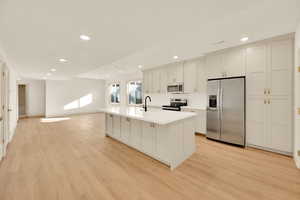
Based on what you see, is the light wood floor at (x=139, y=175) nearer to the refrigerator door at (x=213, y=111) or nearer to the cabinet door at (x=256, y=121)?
the cabinet door at (x=256, y=121)

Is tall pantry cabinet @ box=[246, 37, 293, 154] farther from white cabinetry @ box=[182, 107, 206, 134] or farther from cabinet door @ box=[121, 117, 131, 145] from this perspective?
cabinet door @ box=[121, 117, 131, 145]

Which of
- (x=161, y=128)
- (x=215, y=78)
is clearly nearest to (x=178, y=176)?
(x=161, y=128)

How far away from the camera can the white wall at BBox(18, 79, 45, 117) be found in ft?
26.4

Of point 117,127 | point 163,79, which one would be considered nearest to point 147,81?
point 163,79

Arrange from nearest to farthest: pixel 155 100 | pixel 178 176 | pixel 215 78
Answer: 1. pixel 178 176
2. pixel 215 78
3. pixel 155 100

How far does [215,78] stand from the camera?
3.71 metres

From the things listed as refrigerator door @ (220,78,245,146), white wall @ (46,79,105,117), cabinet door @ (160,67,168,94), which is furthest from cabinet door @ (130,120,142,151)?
white wall @ (46,79,105,117)

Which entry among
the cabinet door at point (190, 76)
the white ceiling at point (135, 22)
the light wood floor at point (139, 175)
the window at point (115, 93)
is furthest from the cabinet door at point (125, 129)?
the window at point (115, 93)

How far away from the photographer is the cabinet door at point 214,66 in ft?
11.9

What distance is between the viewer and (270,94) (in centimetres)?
291

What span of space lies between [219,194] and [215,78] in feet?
9.42

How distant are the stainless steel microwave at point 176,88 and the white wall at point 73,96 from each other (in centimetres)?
680

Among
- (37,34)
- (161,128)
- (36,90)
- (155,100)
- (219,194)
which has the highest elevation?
(37,34)

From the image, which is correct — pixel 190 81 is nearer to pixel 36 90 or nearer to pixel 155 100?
pixel 155 100
